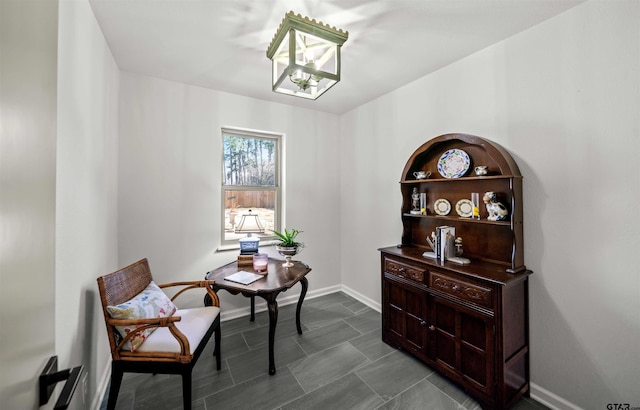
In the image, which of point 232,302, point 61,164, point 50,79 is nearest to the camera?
point 50,79

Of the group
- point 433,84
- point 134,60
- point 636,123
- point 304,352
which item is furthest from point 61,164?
point 636,123

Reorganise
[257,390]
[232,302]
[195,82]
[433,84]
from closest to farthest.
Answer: [257,390]
[433,84]
[195,82]
[232,302]

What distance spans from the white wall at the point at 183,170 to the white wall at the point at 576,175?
216 centimetres

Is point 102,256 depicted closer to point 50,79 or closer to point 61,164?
point 61,164

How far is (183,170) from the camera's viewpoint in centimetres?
281

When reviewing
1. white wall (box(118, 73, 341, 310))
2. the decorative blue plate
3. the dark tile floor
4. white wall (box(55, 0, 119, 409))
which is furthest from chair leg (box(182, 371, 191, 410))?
the decorative blue plate

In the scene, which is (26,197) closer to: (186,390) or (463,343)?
(186,390)

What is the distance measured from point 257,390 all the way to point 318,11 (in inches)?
108

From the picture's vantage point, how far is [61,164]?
49.3 inches

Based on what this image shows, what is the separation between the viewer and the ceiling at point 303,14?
1.71 meters

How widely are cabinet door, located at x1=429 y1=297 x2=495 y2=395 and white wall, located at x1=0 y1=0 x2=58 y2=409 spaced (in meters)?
2.19

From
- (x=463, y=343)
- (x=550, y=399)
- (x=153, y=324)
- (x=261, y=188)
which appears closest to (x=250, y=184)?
(x=261, y=188)

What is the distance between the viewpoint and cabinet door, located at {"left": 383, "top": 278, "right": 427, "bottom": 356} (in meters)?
2.20

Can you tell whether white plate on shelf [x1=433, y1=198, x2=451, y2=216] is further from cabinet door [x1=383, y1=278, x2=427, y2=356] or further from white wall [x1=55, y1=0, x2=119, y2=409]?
white wall [x1=55, y1=0, x2=119, y2=409]
